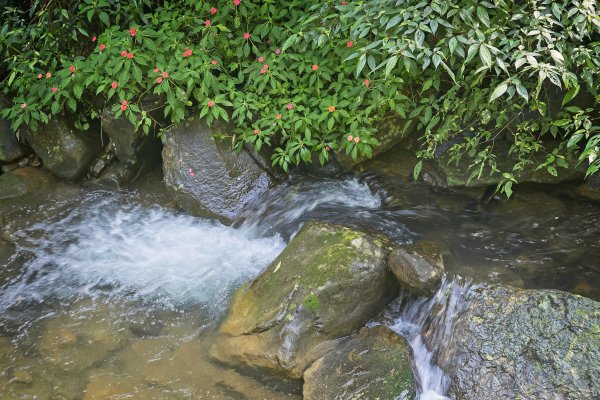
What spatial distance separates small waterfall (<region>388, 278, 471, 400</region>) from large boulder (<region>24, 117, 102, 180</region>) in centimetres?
365

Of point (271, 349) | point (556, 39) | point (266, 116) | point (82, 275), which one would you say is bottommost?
point (271, 349)

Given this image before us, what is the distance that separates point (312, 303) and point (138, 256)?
1.84 m

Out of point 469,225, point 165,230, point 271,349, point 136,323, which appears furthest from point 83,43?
point 469,225

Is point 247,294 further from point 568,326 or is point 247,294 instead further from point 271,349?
point 568,326

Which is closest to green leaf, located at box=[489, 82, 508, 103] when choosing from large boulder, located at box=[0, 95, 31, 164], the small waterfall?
the small waterfall

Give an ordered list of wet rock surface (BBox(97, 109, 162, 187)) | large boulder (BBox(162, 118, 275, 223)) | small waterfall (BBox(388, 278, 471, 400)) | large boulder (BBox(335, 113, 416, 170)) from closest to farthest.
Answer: small waterfall (BBox(388, 278, 471, 400))
large boulder (BBox(335, 113, 416, 170))
large boulder (BBox(162, 118, 275, 223))
wet rock surface (BBox(97, 109, 162, 187))

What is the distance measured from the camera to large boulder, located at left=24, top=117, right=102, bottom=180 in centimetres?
525

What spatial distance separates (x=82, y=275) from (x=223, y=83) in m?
2.01

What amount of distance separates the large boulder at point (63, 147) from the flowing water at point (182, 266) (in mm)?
219

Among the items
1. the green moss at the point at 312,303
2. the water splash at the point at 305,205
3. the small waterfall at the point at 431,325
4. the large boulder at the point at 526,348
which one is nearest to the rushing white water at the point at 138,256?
the water splash at the point at 305,205

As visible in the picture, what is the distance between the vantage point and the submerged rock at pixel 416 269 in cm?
329

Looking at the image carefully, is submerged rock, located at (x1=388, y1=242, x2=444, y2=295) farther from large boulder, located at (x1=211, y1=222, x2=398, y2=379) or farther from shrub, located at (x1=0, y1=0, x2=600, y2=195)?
shrub, located at (x1=0, y1=0, x2=600, y2=195)

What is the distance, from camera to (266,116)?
14.4ft

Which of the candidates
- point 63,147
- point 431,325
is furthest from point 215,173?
point 431,325
